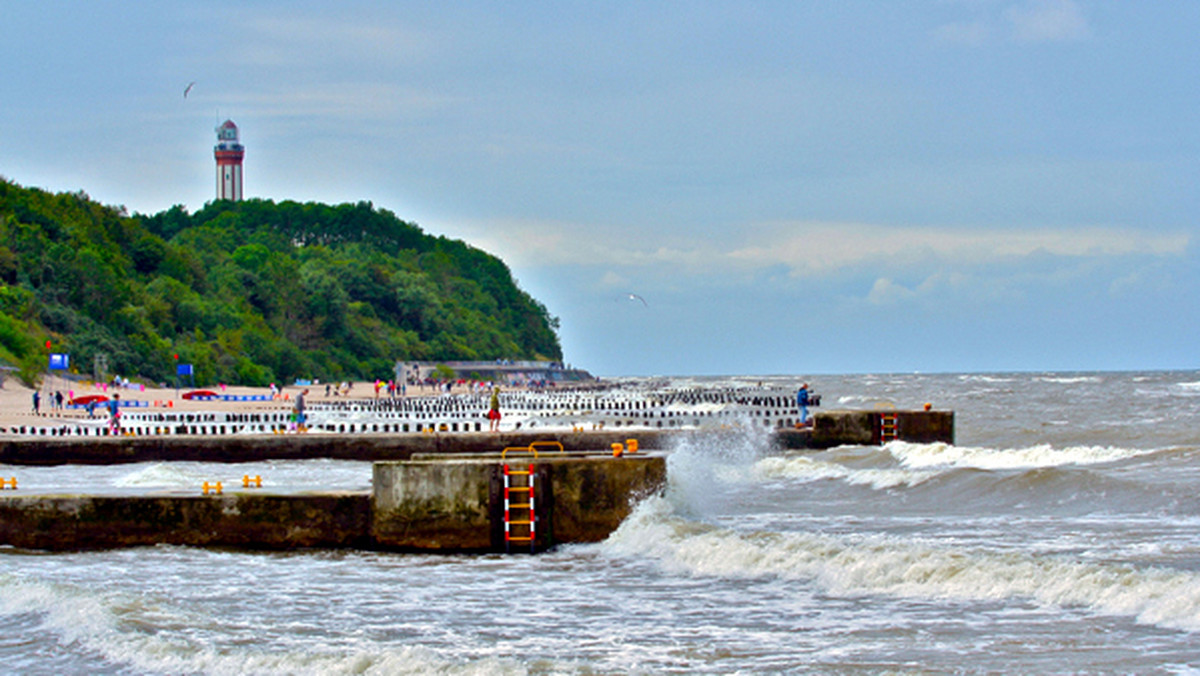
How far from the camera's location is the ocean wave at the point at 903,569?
34.1 feet

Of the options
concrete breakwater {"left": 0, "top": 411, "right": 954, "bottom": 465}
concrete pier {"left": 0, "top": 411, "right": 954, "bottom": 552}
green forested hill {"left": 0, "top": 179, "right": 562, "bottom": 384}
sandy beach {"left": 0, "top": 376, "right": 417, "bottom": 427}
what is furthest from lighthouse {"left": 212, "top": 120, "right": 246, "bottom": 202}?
concrete pier {"left": 0, "top": 411, "right": 954, "bottom": 552}

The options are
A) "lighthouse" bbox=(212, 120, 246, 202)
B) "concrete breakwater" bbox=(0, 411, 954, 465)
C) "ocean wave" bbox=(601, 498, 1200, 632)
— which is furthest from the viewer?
"lighthouse" bbox=(212, 120, 246, 202)

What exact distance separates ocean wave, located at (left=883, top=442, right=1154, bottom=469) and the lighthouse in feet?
587

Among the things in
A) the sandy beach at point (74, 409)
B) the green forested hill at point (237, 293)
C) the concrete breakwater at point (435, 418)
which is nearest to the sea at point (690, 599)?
the concrete breakwater at point (435, 418)

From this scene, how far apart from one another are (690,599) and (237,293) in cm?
10532

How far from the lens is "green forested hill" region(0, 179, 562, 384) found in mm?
76438

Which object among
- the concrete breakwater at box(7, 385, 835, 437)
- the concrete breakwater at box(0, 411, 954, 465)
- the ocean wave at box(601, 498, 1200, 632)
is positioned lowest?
Result: the ocean wave at box(601, 498, 1200, 632)

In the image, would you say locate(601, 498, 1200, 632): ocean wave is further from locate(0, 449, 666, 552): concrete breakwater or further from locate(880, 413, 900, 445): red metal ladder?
locate(880, 413, 900, 445): red metal ladder

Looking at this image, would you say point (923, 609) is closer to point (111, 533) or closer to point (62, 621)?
point (62, 621)

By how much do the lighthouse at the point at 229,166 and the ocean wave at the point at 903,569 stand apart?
188m

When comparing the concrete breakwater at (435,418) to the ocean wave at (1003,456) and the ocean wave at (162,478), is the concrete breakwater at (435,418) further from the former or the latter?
the ocean wave at (162,478)

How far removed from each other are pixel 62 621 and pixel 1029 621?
326 inches

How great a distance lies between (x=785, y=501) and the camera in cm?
1938

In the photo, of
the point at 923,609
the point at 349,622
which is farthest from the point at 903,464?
the point at 349,622
